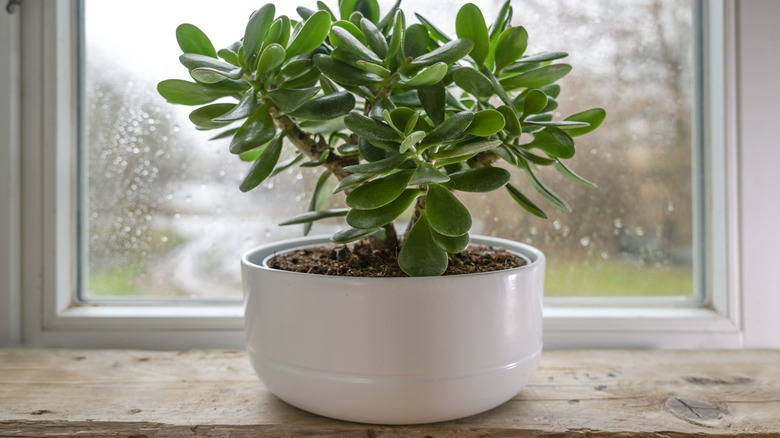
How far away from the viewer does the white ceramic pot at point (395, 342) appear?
573mm

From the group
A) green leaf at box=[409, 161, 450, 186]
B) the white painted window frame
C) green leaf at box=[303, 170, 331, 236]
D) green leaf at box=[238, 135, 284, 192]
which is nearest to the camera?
green leaf at box=[409, 161, 450, 186]

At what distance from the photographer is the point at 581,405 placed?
0.69 metres

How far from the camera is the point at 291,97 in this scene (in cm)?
58

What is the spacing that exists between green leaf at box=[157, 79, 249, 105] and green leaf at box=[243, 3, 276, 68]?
1.5 inches

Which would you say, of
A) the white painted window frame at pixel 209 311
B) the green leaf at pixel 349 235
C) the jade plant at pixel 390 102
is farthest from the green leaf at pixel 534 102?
the white painted window frame at pixel 209 311

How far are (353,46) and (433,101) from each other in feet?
0.36

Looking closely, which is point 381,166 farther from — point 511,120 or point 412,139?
point 511,120

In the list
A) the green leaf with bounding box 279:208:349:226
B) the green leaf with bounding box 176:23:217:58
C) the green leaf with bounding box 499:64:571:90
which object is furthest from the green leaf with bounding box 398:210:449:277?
the green leaf with bounding box 176:23:217:58

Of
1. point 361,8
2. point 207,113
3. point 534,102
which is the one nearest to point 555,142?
point 534,102

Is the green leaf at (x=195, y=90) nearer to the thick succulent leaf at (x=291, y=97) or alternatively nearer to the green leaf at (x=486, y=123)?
the thick succulent leaf at (x=291, y=97)

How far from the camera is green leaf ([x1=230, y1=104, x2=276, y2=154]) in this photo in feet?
1.91

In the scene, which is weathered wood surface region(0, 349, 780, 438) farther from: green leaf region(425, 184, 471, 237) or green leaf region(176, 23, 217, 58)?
green leaf region(176, 23, 217, 58)

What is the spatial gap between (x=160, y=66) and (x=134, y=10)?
0.11 metres

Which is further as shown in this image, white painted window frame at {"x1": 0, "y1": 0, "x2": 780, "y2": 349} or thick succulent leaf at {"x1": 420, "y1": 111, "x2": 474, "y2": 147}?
white painted window frame at {"x1": 0, "y1": 0, "x2": 780, "y2": 349}
